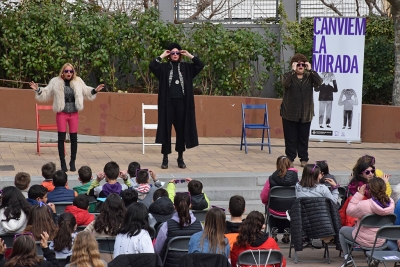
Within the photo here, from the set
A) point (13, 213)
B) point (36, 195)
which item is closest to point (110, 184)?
point (36, 195)

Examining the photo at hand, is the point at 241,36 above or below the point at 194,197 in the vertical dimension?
above

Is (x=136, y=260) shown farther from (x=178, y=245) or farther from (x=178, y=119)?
(x=178, y=119)

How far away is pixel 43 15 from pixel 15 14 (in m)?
0.53

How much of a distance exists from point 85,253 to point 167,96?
6354 mm

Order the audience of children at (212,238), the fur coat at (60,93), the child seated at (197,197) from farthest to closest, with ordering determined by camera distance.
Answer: the fur coat at (60,93) < the child seated at (197,197) < the audience of children at (212,238)

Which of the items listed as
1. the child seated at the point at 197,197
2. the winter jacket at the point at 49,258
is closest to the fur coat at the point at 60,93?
the child seated at the point at 197,197

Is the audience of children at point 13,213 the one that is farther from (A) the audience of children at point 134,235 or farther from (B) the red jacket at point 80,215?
(A) the audience of children at point 134,235

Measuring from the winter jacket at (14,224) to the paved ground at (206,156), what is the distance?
161 inches

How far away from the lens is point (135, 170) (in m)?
A: 9.30

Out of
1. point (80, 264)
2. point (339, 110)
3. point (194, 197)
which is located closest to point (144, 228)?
point (80, 264)

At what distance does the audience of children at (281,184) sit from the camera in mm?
9000

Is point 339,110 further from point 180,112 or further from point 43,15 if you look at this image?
point 43,15

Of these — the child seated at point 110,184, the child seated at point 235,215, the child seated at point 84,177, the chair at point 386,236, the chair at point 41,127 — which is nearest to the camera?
the child seated at point 235,215

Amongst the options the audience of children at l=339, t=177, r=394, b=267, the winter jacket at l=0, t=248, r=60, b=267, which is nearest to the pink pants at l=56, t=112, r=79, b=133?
the audience of children at l=339, t=177, r=394, b=267
